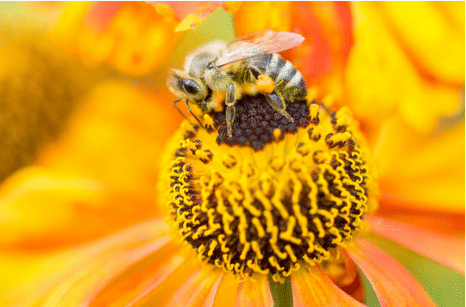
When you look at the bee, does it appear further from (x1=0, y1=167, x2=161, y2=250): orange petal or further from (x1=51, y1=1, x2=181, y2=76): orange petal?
(x1=0, y1=167, x2=161, y2=250): orange petal

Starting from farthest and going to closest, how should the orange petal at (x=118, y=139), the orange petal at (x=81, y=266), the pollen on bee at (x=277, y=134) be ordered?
the orange petal at (x=118, y=139) → the orange petal at (x=81, y=266) → the pollen on bee at (x=277, y=134)

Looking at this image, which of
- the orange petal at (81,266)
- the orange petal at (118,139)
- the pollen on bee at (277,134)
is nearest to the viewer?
the pollen on bee at (277,134)

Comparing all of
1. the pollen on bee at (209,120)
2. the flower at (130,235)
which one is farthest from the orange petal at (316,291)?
the pollen on bee at (209,120)

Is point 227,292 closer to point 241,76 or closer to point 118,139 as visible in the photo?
point 241,76

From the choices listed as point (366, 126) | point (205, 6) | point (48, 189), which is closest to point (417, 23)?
point (366, 126)

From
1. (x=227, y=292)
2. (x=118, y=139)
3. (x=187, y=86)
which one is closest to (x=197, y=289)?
(x=227, y=292)

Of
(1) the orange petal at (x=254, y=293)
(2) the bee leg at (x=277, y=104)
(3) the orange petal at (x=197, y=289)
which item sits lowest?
(1) the orange petal at (x=254, y=293)

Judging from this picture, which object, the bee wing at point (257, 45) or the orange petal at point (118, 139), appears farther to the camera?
the orange petal at point (118, 139)

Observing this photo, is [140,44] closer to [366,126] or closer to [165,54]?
[165,54]

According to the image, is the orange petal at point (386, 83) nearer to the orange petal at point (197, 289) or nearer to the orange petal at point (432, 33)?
the orange petal at point (432, 33)
